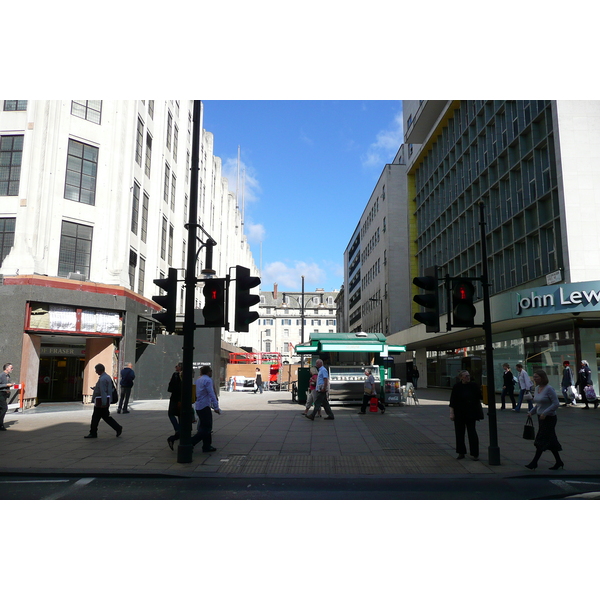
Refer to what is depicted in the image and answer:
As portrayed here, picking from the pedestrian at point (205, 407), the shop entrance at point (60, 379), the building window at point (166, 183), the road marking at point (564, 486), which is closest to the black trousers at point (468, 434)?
the road marking at point (564, 486)

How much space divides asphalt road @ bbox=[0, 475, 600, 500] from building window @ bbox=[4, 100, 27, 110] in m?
17.4

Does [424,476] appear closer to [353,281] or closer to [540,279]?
[540,279]

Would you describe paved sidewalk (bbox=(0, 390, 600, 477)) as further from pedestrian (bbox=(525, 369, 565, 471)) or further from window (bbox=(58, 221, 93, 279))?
window (bbox=(58, 221, 93, 279))

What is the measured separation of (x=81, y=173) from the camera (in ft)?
69.8

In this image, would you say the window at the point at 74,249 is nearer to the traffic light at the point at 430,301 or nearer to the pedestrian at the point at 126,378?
the pedestrian at the point at 126,378

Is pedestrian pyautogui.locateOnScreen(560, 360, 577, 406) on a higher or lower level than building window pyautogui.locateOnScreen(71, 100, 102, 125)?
lower

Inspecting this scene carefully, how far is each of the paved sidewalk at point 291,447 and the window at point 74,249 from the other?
21.5 ft

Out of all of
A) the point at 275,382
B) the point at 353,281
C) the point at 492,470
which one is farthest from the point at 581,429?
the point at 353,281

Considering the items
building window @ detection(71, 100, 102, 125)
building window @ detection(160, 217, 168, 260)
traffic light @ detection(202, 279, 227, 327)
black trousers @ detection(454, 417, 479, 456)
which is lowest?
black trousers @ detection(454, 417, 479, 456)

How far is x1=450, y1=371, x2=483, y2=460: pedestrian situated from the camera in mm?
9508

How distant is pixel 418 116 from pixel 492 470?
3753 cm

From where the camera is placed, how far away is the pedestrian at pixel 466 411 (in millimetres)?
9508

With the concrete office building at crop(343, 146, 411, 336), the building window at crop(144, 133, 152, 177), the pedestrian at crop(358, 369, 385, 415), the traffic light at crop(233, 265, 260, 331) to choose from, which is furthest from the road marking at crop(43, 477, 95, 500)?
the concrete office building at crop(343, 146, 411, 336)
